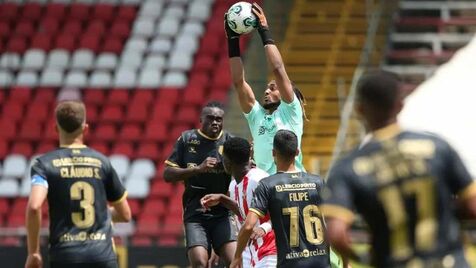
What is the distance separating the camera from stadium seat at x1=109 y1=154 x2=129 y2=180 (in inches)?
869

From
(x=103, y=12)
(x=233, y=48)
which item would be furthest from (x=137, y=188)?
(x=233, y=48)

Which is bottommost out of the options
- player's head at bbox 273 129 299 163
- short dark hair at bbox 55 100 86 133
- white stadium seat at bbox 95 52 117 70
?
player's head at bbox 273 129 299 163

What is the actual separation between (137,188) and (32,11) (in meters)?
6.33

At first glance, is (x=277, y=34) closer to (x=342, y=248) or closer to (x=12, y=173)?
(x=12, y=173)

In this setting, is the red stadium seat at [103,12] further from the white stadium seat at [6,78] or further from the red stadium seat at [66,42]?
the white stadium seat at [6,78]

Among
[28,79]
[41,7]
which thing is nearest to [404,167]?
[28,79]

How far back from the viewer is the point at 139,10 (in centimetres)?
2594

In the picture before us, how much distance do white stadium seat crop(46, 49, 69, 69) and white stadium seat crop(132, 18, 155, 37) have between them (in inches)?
58.8

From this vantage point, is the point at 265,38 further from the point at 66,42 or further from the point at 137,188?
the point at 66,42

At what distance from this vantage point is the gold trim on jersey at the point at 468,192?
598cm

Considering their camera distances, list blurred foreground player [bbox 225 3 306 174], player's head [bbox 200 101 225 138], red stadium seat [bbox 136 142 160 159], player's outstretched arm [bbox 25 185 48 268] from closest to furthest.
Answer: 1. player's outstretched arm [bbox 25 185 48 268]
2. blurred foreground player [bbox 225 3 306 174]
3. player's head [bbox 200 101 225 138]
4. red stadium seat [bbox 136 142 160 159]

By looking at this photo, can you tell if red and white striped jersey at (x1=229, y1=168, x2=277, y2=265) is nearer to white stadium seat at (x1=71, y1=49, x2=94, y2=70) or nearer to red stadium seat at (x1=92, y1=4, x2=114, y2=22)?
white stadium seat at (x1=71, y1=49, x2=94, y2=70)

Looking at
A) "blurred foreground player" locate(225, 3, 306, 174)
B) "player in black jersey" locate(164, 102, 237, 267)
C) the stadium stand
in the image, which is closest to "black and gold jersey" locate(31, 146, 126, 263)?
"blurred foreground player" locate(225, 3, 306, 174)

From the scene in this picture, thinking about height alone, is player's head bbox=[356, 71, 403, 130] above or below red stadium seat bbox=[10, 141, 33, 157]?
below
